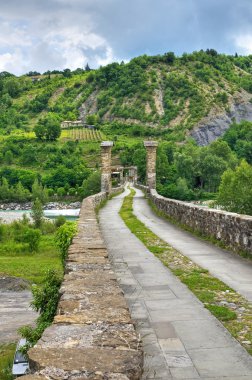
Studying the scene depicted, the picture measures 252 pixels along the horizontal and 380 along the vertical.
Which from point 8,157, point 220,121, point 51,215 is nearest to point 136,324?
point 51,215

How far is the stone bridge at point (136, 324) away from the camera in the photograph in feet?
10.6

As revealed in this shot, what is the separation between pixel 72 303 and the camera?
15.4 feet

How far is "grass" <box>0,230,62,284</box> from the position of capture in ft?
110

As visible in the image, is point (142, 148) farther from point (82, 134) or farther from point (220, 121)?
point (220, 121)

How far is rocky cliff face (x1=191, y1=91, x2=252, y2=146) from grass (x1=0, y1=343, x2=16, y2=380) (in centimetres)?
15681

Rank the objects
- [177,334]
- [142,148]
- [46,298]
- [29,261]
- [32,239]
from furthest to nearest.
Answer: [142,148], [32,239], [29,261], [46,298], [177,334]

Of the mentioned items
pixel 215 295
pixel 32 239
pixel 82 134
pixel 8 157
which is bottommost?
pixel 32 239

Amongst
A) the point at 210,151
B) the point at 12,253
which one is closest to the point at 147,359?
the point at 12,253

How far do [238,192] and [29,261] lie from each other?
30.3m

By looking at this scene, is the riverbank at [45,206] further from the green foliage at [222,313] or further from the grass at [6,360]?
the green foliage at [222,313]

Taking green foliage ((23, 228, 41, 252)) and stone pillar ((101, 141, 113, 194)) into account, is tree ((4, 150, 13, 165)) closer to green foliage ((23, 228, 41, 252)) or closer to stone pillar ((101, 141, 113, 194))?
green foliage ((23, 228, 41, 252))

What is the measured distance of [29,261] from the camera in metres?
40.3

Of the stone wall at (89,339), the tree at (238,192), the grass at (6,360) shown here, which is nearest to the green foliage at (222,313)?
the stone wall at (89,339)

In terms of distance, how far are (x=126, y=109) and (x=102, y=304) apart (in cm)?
19145
